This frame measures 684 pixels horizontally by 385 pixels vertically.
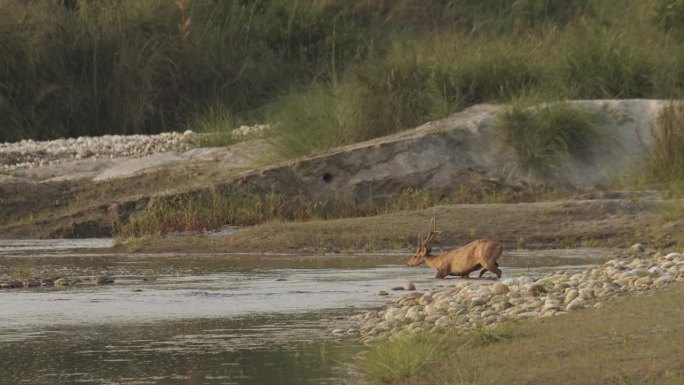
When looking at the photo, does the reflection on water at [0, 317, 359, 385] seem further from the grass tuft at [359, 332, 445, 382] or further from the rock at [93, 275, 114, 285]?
the rock at [93, 275, 114, 285]

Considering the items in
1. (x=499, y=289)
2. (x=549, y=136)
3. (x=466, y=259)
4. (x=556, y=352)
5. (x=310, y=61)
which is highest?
(x=310, y=61)

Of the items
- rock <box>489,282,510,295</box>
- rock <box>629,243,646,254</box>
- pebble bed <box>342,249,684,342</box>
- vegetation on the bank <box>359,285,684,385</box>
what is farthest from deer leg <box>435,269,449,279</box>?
vegetation on the bank <box>359,285,684,385</box>

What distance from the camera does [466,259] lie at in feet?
43.2

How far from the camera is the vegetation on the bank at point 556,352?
290 inches

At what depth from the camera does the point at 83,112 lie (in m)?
25.6

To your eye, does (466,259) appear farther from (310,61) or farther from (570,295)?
(310,61)

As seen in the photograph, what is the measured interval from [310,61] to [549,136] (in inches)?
367

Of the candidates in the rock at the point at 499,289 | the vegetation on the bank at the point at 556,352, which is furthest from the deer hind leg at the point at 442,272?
the vegetation on the bank at the point at 556,352

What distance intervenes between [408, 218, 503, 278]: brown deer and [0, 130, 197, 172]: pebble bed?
29.6 ft

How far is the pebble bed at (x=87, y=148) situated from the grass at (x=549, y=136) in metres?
5.23

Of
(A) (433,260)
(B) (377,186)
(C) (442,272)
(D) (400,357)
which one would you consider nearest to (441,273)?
(C) (442,272)

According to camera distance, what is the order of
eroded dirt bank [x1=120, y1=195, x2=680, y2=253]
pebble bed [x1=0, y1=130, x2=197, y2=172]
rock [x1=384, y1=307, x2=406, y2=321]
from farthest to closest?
pebble bed [x1=0, y1=130, x2=197, y2=172] < eroded dirt bank [x1=120, y1=195, x2=680, y2=253] < rock [x1=384, y1=307, x2=406, y2=321]

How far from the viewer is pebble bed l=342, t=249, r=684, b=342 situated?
987cm

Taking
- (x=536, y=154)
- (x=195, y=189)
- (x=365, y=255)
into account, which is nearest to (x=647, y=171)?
(x=536, y=154)
